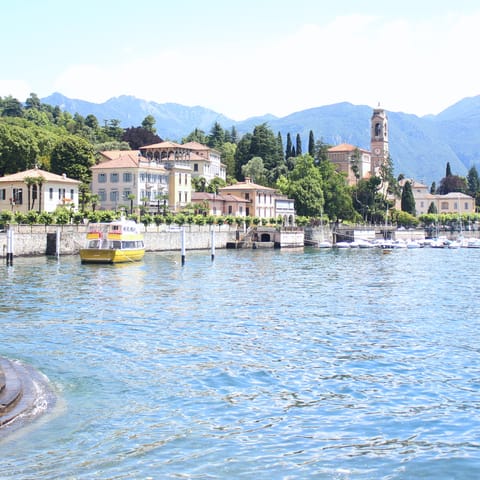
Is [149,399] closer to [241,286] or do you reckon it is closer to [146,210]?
[241,286]

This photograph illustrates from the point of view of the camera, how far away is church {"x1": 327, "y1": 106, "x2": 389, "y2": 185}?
17500 centimetres

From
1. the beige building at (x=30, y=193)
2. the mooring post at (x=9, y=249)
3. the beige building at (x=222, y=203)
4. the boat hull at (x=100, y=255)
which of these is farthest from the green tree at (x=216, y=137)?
the mooring post at (x=9, y=249)

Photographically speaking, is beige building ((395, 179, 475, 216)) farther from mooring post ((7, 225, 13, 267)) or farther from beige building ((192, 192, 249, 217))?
mooring post ((7, 225, 13, 267))

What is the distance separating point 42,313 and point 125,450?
64.1 feet

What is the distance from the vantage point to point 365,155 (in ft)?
606

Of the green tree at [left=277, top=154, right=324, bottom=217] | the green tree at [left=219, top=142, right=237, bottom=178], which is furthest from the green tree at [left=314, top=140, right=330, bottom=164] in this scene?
the green tree at [left=277, top=154, right=324, bottom=217]

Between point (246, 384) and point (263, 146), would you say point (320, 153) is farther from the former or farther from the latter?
point (246, 384)

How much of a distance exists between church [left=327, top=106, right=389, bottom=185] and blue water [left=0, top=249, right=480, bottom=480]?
135 metres

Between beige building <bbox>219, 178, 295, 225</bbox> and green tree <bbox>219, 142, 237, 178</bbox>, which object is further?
green tree <bbox>219, 142, 237, 178</bbox>

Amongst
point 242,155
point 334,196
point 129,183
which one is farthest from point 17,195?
point 242,155

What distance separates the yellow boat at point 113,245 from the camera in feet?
210

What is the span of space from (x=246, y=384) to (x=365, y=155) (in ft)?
556

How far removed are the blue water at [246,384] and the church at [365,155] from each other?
135 metres

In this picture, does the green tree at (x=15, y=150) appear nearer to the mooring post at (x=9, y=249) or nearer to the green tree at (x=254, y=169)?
the mooring post at (x=9, y=249)
